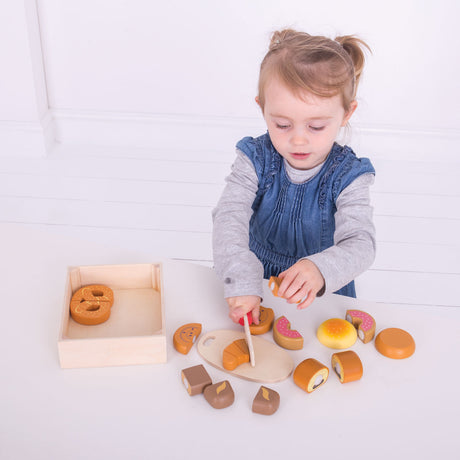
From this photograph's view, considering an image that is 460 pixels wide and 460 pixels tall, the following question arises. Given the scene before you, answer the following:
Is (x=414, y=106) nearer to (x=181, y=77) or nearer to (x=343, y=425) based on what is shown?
(x=181, y=77)

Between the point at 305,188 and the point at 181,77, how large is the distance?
1.68 meters

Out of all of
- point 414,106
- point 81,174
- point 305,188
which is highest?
point 305,188

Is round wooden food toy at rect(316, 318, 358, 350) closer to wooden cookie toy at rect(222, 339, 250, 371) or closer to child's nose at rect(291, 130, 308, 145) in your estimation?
wooden cookie toy at rect(222, 339, 250, 371)

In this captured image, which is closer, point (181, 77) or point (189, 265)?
point (189, 265)

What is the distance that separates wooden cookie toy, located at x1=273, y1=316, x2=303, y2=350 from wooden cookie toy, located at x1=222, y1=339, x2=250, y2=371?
0.05 metres

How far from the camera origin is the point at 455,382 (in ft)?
2.44

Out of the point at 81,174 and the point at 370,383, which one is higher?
the point at 370,383

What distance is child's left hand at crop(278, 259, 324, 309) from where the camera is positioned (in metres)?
0.82

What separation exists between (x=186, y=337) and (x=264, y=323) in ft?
0.40

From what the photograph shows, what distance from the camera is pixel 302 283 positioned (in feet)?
2.74

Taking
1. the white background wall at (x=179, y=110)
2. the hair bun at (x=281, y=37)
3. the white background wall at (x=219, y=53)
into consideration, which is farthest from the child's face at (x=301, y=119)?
the white background wall at (x=219, y=53)

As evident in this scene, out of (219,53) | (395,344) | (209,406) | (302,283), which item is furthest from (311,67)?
(219,53)

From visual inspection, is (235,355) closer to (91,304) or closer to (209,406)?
(209,406)

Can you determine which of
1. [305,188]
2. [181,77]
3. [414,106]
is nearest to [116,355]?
[305,188]
